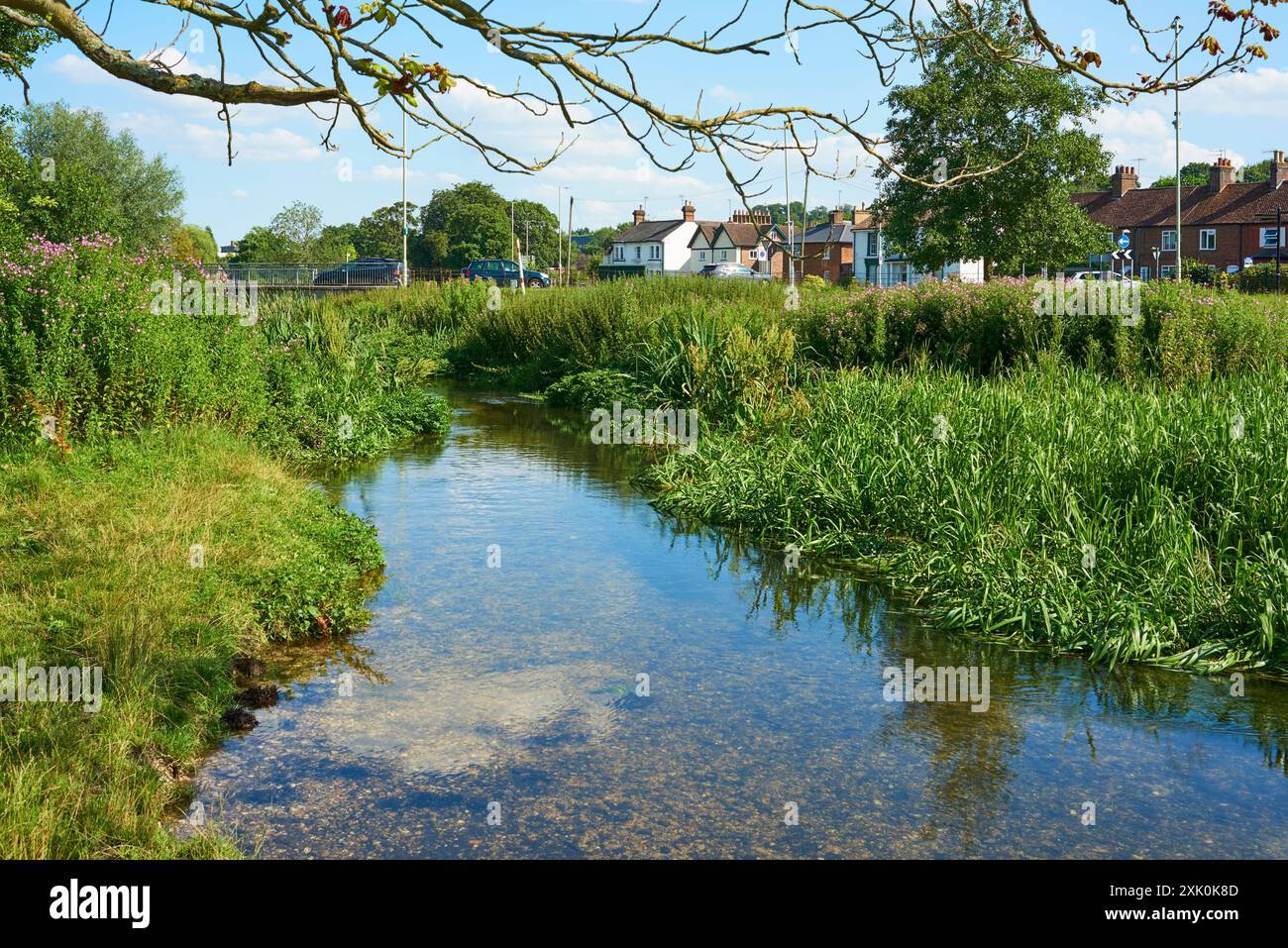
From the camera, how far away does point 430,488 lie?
12711 mm

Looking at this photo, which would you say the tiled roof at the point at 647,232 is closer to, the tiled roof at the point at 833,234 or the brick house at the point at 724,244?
the brick house at the point at 724,244

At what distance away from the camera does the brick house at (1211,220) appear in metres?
64.7

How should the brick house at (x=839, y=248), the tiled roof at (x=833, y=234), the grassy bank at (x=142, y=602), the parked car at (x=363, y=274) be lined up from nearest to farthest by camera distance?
the grassy bank at (x=142, y=602), the parked car at (x=363, y=274), the brick house at (x=839, y=248), the tiled roof at (x=833, y=234)

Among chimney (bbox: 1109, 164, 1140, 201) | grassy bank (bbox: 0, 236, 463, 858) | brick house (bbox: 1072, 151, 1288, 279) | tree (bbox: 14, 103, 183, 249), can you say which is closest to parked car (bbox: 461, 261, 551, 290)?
tree (bbox: 14, 103, 183, 249)

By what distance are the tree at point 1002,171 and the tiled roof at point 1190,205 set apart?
28.3 metres

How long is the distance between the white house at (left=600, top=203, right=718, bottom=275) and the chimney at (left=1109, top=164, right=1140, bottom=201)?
117 feet

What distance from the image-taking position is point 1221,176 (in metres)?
69.4

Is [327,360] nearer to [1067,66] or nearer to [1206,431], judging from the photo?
[1206,431]

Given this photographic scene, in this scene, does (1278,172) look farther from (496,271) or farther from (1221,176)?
(496,271)

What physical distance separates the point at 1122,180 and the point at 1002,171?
44.9 metres

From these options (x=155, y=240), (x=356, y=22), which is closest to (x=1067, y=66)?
(x=356, y=22)

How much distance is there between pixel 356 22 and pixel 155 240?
62.1 metres

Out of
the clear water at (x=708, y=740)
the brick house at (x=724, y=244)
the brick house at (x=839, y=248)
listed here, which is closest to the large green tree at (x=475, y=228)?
the brick house at (x=724, y=244)

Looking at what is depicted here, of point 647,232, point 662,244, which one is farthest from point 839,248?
point 647,232
